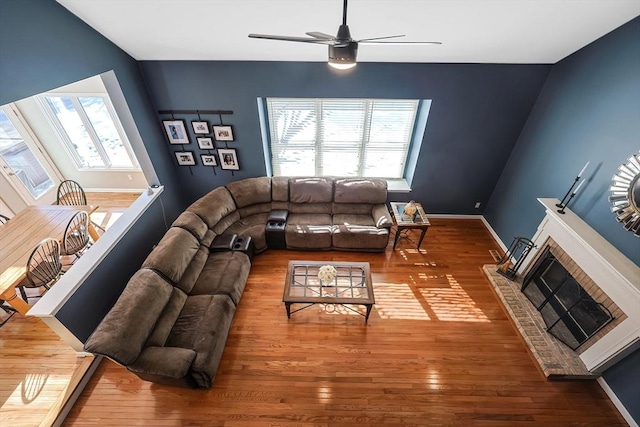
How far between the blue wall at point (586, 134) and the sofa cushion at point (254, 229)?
396 centimetres

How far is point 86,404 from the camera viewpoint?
2.65m

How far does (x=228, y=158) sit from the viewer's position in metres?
4.62

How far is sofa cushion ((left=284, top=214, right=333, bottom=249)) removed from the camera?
Result: 4.15 metres

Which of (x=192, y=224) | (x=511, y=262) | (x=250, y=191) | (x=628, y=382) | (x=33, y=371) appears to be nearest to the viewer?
(x=628, y=382)

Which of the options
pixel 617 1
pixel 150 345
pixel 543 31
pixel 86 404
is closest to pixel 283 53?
pixel 543 31

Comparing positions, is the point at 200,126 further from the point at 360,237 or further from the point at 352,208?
the point at 360,237

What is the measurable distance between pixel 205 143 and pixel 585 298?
17.8 feet

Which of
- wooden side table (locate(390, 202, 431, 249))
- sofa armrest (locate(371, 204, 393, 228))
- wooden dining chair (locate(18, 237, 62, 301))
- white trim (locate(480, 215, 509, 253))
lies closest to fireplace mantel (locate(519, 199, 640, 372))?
white trim (locate(480, 215, 509, 253))

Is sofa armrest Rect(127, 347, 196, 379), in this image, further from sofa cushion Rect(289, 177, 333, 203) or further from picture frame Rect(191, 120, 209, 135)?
picture frame Rect(191, 120, 209, 135)

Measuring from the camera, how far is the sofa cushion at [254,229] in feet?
13.6

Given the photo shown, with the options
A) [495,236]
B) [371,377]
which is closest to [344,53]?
[371,377]

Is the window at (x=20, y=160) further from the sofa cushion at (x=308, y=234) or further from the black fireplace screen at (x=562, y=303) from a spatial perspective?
the black fireplace screen at (x=562, y=303)

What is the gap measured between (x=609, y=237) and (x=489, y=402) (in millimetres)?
2090

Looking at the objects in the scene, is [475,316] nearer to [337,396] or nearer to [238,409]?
[337,396]
